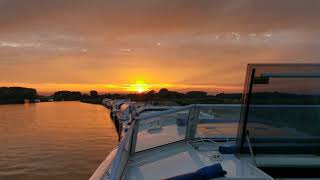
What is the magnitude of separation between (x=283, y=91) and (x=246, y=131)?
586mm

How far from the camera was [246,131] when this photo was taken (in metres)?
4.93

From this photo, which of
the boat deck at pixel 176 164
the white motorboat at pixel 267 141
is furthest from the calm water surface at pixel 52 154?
the white motorboat at pixel 267 141

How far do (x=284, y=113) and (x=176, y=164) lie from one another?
1.31 m

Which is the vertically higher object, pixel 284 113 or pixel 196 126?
pixel 284 113

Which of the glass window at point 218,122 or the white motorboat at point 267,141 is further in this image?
the glass window at point 218,122

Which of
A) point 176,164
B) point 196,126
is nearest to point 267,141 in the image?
point 176,164

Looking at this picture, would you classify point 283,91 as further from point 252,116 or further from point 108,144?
point 108,144

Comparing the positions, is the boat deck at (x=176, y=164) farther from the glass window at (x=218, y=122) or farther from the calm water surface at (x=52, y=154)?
the calm water surface at (x=52, y=154)

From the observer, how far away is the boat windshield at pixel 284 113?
15.5 ft

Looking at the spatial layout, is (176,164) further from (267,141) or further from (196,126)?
(196,126)

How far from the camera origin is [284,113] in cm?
491

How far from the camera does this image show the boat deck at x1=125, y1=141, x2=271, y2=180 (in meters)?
4.30

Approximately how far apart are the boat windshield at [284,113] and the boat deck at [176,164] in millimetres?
370

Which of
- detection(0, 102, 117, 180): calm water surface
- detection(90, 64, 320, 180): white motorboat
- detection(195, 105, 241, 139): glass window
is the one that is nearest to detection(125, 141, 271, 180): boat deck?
detection(90, 64, 320, 180): white motorboat
